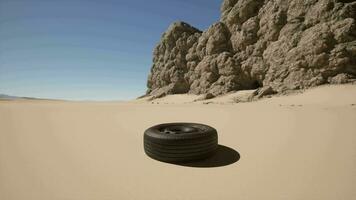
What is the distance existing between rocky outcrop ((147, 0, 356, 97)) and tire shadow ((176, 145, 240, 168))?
46.5 feet

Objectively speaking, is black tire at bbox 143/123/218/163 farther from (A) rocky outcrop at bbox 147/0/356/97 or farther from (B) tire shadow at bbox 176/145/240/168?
(A) rocky outcrop at bbox 147/0/356/97

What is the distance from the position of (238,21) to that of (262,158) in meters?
29.6

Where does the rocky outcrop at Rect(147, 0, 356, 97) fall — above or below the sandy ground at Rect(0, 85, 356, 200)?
above

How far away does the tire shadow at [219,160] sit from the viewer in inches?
144

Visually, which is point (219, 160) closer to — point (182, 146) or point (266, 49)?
point (182, 146)

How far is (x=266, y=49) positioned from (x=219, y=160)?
76.8 feet

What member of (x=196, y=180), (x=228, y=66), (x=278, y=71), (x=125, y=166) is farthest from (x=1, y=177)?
(x=228, y=66)

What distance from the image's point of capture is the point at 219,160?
3863 mm

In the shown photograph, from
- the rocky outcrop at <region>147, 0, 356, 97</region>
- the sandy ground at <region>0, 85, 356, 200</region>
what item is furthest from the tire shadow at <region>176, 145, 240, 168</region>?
the rocky outcrop at <region>147, 0, 356, 97</region>

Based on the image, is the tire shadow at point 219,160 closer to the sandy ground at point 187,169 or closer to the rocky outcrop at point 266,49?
the sandy ground at point 187,169

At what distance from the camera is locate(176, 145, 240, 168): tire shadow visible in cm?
366

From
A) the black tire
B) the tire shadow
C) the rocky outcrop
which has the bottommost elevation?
the tire shadow

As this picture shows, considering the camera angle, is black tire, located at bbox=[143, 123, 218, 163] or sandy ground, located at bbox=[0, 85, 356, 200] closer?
sandy ground, located at bbox=[0, 85, 356, 200]

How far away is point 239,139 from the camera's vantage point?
5.09 meters
